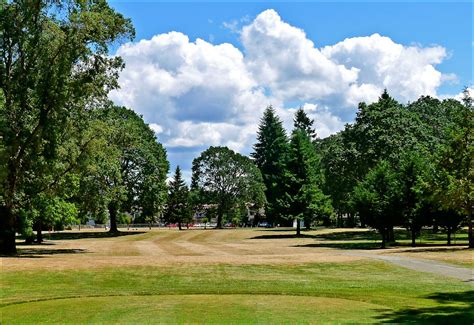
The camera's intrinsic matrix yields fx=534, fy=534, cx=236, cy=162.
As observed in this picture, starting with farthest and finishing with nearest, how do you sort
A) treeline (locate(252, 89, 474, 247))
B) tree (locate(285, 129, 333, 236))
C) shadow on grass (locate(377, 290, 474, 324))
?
tree (locate(285, 129, 333, 236)), treeline (locate(252, 89, 474, 247)), shadow on grass (locate(377, 290, 474, 324))

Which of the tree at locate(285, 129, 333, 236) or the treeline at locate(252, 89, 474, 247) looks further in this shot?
the tree at locate(285, 129, 333, 236)

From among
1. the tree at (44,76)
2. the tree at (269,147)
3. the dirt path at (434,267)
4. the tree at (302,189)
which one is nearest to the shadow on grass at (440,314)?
the dirt path at (434,267)

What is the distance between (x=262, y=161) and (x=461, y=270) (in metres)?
97.6

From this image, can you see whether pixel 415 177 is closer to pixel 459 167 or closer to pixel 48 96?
pixel 459 167

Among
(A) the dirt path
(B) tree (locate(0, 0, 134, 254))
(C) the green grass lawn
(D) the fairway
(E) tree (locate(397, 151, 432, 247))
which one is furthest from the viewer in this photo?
(E) tree (locate(397, 151, 432, 247))

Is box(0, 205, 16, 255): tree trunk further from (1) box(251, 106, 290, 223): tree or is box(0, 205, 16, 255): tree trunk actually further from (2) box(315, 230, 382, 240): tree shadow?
(1) box(251, 106, 290, 223): tree

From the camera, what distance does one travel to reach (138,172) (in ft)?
271

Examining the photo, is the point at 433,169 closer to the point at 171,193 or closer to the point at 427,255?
the point at 427,255

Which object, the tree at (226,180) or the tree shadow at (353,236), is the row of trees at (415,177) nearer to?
the tree shadow at (353,236)

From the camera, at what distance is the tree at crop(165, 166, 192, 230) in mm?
109312

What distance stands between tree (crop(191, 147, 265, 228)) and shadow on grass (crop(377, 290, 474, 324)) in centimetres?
9050

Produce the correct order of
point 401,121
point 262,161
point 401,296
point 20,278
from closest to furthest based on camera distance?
point 401,296 < point 20,278 < point 401,121 < point 262,161

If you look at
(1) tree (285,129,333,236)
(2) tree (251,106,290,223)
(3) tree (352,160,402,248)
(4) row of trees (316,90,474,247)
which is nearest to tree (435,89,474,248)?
(4) row of trees (316,90,474,247)

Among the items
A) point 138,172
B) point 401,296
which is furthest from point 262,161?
point 401,296
